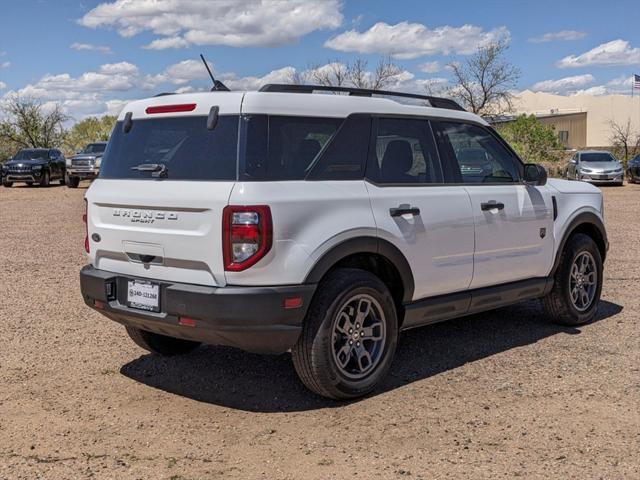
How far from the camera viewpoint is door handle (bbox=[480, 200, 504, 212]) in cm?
581

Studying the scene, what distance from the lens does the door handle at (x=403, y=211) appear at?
16.8 ft

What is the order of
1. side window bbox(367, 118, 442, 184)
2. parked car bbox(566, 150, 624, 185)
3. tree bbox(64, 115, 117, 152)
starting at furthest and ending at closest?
tree bbox(64, 115, 117, 152) < parked car bbox(566, 150, 624, 185) < side window bbox(367, 118, 442, 184)

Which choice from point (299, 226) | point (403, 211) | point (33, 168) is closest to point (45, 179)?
point (33, 168)

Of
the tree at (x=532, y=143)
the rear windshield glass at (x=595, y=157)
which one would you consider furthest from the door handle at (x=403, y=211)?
the tree at (x=532, y=143)

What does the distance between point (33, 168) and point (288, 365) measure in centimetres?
2925

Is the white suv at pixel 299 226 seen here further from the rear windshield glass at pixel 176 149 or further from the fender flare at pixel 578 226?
the fender flare at pixel 578 226

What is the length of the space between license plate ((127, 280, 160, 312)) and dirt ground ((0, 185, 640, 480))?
0.67 m

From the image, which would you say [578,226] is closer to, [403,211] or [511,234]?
[511,234]

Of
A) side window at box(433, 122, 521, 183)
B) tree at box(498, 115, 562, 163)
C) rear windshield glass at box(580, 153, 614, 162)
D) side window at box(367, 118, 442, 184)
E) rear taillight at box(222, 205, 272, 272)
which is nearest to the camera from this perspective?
rear taillight at box(222, 205, 272, 272)

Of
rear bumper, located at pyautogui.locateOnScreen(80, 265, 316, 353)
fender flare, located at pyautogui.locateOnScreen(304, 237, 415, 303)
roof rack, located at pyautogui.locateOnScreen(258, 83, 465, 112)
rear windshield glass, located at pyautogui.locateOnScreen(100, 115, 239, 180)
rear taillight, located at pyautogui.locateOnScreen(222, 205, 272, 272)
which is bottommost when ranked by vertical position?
rear bumper, located at pyautogui.locateOnScreen(80, 265, 316, 353)

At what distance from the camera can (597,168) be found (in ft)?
98.5

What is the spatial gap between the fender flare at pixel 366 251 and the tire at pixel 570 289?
201cm

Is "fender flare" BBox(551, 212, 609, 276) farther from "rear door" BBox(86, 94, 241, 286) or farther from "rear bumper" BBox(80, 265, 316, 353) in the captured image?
"rear door" BBox(86, 94, 241, 286)

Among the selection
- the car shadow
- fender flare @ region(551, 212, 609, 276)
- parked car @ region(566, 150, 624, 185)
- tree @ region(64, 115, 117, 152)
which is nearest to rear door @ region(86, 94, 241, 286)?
the car shadow
